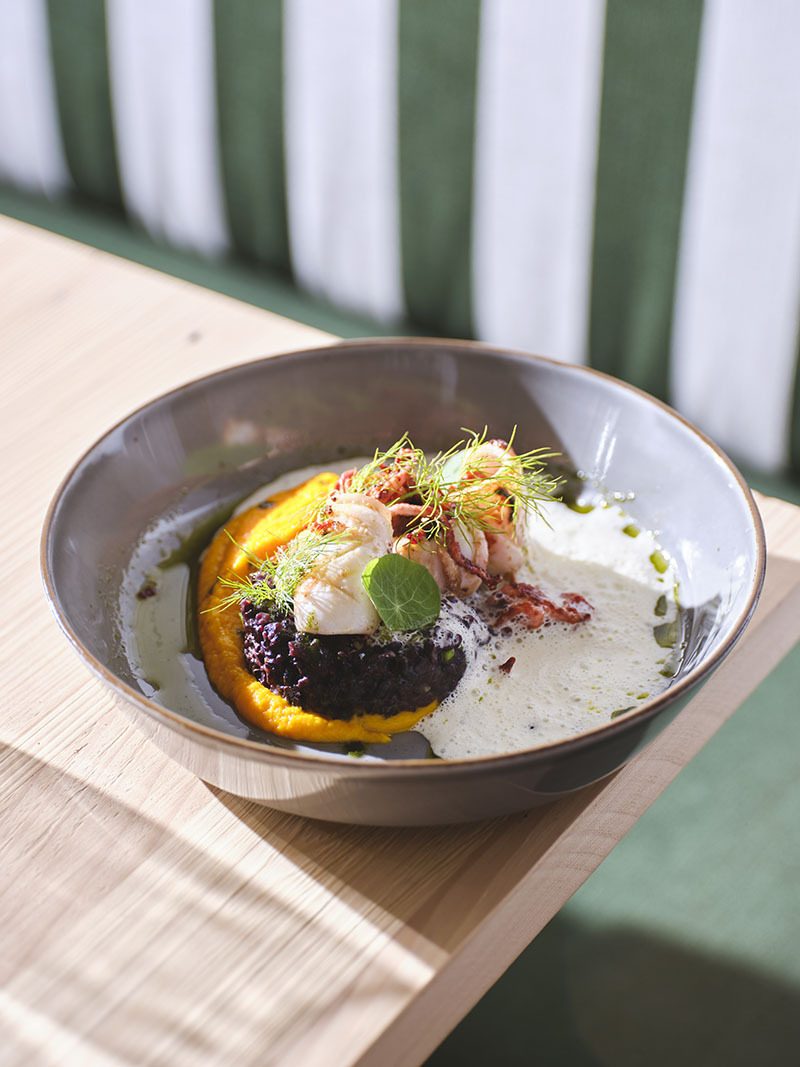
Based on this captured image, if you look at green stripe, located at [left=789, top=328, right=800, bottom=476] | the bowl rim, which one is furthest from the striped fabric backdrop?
the bowl rim

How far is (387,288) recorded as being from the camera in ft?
7.25

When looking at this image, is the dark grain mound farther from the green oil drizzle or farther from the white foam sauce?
the green oil drizzle

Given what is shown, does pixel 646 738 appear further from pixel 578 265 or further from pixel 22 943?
pixel 578 265

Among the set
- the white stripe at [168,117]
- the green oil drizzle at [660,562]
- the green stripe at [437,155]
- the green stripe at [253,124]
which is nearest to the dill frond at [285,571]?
the green oil drizzle at [660,562]

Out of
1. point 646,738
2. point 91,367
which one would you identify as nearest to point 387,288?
point 91,367

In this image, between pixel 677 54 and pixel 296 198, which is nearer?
pixel 677 54

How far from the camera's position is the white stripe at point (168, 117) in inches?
86.4

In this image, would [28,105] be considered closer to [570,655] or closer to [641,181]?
[641,181]

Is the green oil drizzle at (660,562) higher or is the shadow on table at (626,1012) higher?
the green oil drizzle at (660,562)

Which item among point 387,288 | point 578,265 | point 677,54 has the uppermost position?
point 677,54

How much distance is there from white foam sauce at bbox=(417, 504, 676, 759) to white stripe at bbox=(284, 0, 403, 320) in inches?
49.8

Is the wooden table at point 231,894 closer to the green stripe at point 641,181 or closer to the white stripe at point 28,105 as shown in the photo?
the green stripe at point 641,181

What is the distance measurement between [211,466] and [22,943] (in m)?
0.49

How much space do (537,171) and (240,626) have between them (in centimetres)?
126
